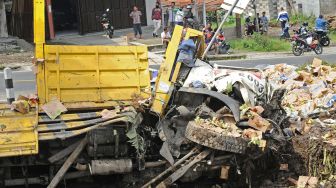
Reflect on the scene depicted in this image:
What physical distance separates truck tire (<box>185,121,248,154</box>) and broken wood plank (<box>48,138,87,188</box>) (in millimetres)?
1344

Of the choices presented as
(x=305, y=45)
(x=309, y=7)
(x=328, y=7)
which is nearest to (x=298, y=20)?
(x=309, y=7)

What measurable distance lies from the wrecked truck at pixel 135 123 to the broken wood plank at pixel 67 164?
1cm

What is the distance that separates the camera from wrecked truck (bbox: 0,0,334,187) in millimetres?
6348

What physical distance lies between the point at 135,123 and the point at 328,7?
96.1 ft

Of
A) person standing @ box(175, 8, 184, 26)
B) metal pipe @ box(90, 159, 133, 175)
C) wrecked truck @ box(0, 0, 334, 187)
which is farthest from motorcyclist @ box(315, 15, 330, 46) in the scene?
metal pipe @ box(90, 159, 133, 175)

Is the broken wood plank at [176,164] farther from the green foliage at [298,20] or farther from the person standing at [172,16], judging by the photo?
the green foliage at [298,20]

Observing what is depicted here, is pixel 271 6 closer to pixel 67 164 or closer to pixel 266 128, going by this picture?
pixel 266 128

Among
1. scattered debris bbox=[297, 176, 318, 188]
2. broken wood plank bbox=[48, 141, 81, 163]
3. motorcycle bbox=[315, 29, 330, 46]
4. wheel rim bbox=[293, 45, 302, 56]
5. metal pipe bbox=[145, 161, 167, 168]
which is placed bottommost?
scattered debris bbox=[297, 176, 318, 188]

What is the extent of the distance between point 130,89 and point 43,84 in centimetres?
119

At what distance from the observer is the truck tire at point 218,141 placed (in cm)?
624

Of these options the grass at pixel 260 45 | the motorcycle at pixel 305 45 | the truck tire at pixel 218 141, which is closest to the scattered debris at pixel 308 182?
the truck tire at pixel 218 141

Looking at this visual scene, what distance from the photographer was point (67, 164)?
249 inches

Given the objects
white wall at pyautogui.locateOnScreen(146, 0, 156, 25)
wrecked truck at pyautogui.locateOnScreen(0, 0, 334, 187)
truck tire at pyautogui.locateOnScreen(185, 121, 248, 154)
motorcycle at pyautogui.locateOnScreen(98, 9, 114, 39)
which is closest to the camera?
truck tire at pyautogui.locateOnScreen(185, 121, 248, 154)

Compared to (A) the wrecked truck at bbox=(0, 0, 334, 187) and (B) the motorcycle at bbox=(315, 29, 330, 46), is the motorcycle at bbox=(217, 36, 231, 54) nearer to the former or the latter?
(B) the motorcycle at bbox=(315, 29, 330, 46)
